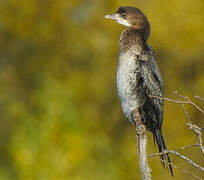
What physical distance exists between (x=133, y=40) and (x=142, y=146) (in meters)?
1.51

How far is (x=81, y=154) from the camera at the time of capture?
12.8 metres

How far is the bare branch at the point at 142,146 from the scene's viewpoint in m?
6.05

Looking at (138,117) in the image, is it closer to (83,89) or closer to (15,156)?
(15,156)

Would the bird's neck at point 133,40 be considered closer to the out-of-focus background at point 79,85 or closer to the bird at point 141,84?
the bird at point 141,84

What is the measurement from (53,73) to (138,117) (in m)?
11.5

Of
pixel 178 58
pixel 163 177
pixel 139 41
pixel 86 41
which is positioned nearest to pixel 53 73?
pixel 86 41

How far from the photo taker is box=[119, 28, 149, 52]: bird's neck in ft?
24.8

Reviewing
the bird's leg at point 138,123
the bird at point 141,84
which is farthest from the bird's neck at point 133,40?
the bird's leg at point 138,123

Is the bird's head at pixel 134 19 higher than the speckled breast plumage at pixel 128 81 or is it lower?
higher

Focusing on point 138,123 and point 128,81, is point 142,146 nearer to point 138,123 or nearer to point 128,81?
point 138,123

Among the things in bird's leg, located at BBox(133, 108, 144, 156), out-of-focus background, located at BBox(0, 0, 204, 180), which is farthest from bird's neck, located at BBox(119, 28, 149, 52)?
out-of-focus background, located at BBox(0, 0, 204, 180)

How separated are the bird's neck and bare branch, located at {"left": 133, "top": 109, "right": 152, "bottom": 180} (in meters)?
0.66

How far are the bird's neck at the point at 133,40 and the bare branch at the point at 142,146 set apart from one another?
2.16 ft

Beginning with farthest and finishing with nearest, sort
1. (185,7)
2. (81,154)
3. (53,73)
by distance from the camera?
1. (53,73)
2. (185,7)
3. (81,154)
